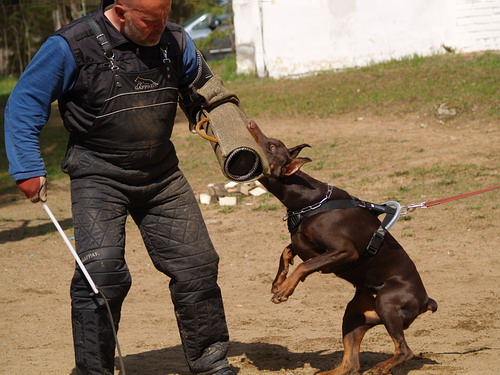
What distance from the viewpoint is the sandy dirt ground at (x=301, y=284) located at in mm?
5770

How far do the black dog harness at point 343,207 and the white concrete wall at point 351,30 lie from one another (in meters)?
12.4

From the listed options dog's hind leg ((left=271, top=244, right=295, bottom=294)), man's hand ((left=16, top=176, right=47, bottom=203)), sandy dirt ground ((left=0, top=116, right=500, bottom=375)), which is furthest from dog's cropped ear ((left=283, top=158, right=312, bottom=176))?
man's hand ((left=16, top=176, right=47, bottom=203))

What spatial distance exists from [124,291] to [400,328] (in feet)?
5.66

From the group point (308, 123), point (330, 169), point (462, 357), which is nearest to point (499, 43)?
point (308, 123)

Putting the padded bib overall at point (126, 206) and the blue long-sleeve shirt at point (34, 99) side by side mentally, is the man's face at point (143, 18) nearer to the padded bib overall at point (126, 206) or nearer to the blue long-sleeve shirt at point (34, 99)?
the padded bib overall at point (126, 206)

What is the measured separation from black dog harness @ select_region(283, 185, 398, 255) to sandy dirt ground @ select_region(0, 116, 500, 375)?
2.92ft

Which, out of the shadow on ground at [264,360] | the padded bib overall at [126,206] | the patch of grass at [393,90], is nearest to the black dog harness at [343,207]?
the padded bib overall at [126,206]

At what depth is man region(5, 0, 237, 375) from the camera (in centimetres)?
447

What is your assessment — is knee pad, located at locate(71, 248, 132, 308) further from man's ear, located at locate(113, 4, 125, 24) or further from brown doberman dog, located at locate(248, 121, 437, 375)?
man's ear, located at locate(113, 4, 125, 24)

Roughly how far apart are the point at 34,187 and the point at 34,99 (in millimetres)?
486

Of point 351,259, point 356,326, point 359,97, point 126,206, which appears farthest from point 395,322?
point 359,97

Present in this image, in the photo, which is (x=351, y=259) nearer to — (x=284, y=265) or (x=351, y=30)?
(x=284, y=265)

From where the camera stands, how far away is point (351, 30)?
17.4 m

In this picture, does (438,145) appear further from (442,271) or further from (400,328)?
(400,328)
